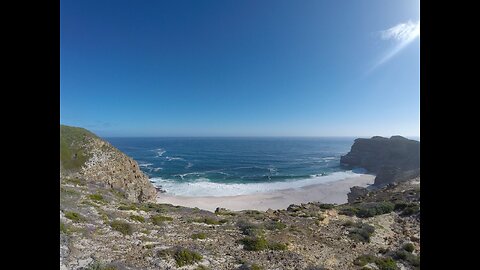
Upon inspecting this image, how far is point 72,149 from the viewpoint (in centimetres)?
2702

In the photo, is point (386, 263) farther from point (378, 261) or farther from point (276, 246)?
point (276, 246)

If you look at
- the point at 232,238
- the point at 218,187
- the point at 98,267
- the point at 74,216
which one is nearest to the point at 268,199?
the point at 218,187

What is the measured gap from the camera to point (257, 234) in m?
10.5

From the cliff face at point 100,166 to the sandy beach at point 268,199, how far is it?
5.50 m

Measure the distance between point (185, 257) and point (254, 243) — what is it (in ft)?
8.89

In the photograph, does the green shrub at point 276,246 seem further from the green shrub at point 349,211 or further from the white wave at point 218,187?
the white wave at point 218,187

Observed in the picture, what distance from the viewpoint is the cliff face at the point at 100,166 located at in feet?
76.3

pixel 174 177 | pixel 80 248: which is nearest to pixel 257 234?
pixel 80 248

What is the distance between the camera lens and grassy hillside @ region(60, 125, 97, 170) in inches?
947

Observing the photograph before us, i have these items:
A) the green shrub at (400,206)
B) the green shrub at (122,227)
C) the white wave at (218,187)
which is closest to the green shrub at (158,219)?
the green shrub at (122,227)

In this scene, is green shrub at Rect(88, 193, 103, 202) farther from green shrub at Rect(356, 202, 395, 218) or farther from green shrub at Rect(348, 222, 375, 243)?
green shrub at Rect(356, 202, 395, 218)
